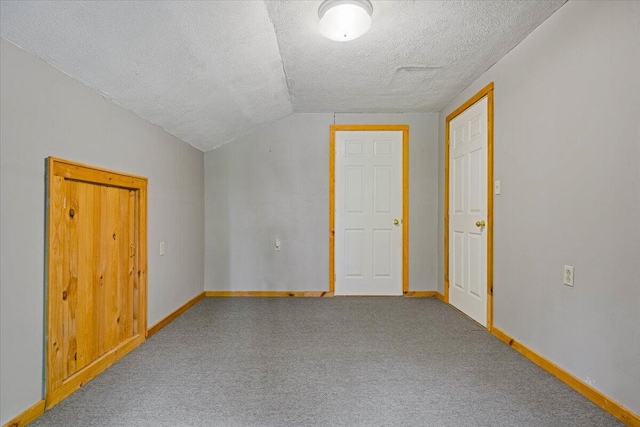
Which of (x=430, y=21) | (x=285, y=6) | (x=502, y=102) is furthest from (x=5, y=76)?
Answer: (x=502, y=102)

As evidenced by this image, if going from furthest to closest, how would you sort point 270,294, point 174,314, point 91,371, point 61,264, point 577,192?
1. point 270,294
2. point 174,314
3. point 91,371
4. point 577,192
5. point 61,264

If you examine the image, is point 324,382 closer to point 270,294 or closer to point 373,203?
point 270,294

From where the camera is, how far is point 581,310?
1727 millimetres

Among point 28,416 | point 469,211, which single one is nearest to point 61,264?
point 28,416

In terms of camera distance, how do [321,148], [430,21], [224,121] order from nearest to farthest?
[430,21] → [224,121] → [321,148]

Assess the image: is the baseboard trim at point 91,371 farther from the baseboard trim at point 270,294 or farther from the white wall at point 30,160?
the baseboard trim at point 270,294

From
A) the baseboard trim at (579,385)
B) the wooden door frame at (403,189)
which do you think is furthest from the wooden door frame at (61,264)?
the baseboard trim at (579,385)

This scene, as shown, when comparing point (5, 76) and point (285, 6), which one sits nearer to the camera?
point (5, 76)

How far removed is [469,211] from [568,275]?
49.8 inches

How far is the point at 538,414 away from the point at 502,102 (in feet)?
6.78

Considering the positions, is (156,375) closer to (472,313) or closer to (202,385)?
(202,385)

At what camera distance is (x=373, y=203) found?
3791 mm

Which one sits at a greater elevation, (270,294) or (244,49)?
(244,49)

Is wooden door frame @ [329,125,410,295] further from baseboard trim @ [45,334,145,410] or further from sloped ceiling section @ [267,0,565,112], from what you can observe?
baseboard trim @ [45,334,145,410]
